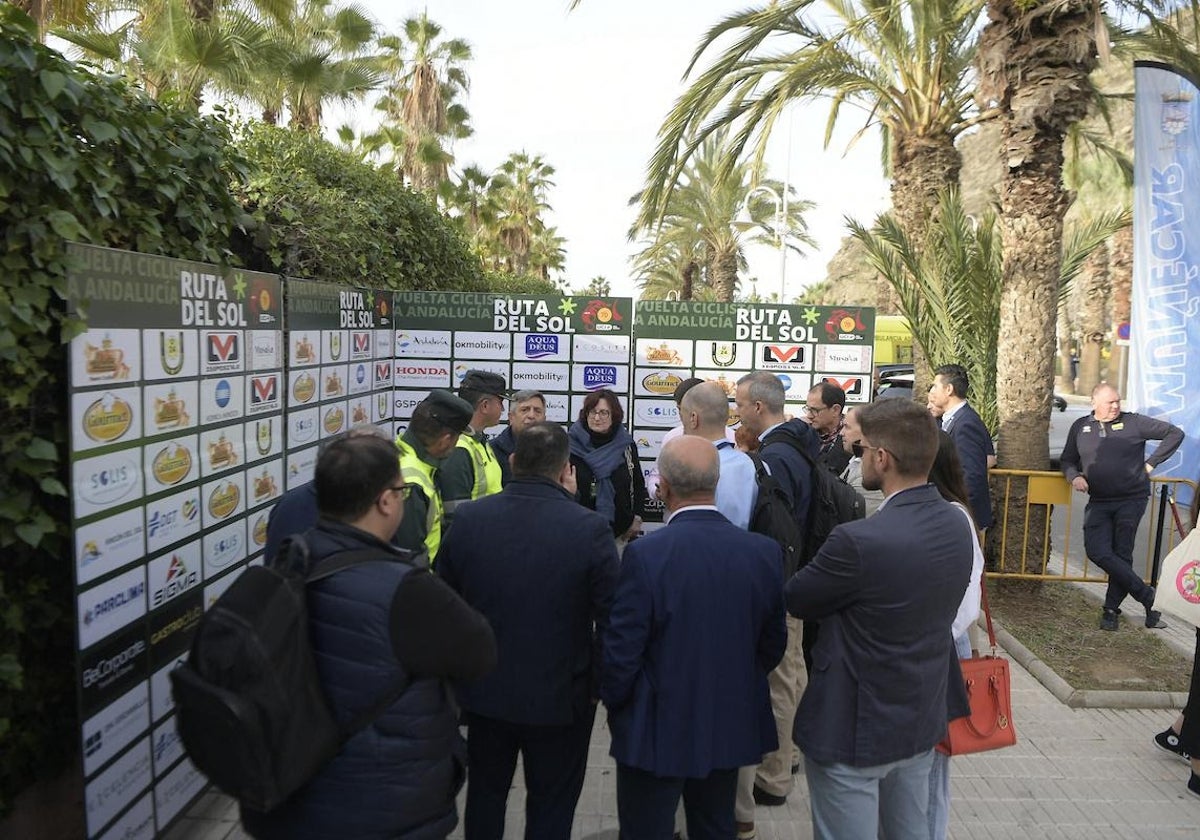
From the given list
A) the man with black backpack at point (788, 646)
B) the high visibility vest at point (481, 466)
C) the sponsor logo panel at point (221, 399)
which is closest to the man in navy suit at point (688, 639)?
the man with black backpack at point (788, 646)

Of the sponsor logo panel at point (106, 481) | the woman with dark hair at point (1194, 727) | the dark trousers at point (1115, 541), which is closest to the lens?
the sponsor logo panel at point (106, 481)

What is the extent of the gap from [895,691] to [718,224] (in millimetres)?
28704

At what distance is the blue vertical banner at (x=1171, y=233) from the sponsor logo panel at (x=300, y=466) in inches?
339

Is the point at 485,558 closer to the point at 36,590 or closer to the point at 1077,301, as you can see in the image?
the point at 36,590

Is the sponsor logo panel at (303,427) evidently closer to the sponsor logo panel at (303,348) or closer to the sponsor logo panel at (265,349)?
the sponsor logo panel at (303,348)

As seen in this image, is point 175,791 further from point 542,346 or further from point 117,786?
point 542,346

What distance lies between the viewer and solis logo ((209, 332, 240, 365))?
430cm

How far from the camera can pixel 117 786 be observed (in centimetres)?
347

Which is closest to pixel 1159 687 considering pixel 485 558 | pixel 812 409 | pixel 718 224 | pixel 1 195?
pixel 812 409

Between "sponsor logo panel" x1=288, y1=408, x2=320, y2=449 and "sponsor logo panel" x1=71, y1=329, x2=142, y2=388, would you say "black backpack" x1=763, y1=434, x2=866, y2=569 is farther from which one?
"sponsor logo panel" x1=288, y1=408, x2=320, y2=449

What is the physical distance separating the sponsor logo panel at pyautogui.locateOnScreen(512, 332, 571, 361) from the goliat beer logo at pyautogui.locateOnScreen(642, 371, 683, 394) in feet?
Result: 2.90

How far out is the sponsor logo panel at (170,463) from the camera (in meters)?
3.71

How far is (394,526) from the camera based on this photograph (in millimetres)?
2506

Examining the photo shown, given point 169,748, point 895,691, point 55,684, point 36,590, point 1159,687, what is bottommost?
point 1159,687
